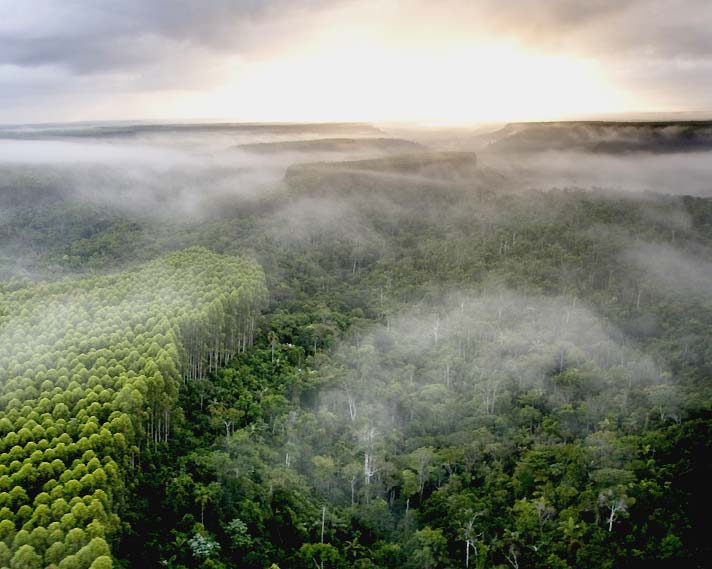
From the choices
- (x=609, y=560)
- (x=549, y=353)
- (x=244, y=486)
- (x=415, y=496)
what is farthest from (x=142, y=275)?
(x=609, y=560)

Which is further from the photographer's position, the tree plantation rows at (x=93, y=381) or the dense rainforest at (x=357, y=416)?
the dense rainforest at (x=357, y=416)

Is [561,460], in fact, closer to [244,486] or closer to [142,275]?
[244,486]

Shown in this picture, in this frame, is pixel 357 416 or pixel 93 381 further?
pixel 357 416

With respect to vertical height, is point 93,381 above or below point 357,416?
above

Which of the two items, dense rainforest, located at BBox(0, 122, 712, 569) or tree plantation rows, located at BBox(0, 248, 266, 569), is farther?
dense rainforest, located at BBox(0, 122, 712, 569)
